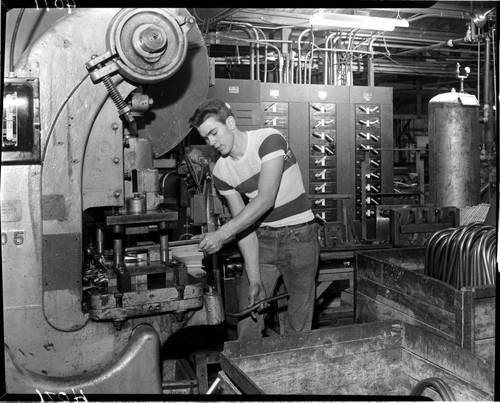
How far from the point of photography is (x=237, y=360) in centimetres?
170

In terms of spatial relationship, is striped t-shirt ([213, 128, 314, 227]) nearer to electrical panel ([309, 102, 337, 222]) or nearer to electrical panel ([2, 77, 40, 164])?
electrical panel ([2, 77, 40, 164])

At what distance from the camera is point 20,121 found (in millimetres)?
1712

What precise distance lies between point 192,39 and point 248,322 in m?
1.29

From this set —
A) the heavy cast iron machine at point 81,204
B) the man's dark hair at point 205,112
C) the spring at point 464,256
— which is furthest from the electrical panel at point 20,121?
the spring at point 464,256

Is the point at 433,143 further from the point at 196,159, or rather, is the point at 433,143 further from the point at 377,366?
the point at 377,366

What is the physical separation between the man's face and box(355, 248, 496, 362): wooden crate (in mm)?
764

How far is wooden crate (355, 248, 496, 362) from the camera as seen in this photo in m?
1.74

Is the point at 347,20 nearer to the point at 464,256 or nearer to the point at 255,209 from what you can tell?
the point at 255,209

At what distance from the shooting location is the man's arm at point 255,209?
2.12m

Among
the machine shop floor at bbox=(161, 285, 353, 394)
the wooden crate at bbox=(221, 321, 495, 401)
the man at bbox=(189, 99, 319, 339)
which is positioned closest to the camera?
the wooden crate at bbox=(221, 321, 495, 401)

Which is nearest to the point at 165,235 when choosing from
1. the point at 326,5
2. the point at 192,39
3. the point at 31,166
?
the point at 31,166

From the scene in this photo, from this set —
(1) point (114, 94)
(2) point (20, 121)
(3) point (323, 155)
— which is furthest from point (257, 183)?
(3) point (323, 155)

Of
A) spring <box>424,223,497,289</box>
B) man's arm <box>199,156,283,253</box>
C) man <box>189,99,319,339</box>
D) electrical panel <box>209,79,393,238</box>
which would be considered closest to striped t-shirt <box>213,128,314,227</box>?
man <box>189,99,319,339</box>

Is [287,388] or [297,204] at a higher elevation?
[297,204]
